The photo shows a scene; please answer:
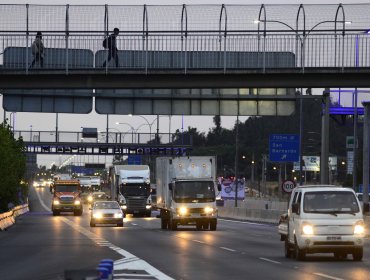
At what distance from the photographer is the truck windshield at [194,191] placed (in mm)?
51000

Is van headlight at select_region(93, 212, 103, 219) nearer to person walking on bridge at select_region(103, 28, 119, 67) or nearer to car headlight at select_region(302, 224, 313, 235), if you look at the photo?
person walking on bridge at select_region(103, 28, 119, 67)

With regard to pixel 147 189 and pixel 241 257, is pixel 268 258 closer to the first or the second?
pixel 241 257

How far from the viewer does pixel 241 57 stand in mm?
43562

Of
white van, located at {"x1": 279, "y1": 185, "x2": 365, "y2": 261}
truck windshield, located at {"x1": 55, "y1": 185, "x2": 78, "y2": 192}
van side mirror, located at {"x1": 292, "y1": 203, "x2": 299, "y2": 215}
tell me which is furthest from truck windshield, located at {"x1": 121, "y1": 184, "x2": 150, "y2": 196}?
white van, located at {"x1": 279, "y1": 185, "x2": 365, "y2": 261}

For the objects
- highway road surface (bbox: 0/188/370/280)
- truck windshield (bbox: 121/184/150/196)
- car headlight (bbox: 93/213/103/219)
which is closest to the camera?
highway road surface (bbox: 0/188/370/280)

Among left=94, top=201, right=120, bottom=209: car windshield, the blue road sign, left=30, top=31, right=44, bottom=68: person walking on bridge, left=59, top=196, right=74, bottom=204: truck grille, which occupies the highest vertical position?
left=30, top=31, right=44, bottom=68: person walking on bridge

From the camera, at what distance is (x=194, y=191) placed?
51094mm

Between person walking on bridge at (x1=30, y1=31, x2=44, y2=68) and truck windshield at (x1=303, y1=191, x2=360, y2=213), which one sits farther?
person walking on bridge at (x1=30, y1=31, x2=44, y2=68)

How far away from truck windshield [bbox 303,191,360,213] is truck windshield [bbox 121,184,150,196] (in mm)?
48635

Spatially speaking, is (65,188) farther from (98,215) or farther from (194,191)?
(194,191)

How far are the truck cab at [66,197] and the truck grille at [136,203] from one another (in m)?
9.17

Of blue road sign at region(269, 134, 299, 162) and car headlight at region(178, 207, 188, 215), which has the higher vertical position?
blue road sign at region(269, 134, 299, 162)

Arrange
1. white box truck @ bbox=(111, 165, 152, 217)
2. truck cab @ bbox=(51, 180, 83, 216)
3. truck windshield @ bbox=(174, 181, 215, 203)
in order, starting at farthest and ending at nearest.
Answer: truck cab @ bbox=(51, 180, 83, 216) → white box truck @ bbox=(111, 165, 152, 217) → truck windshield @ bbox=(174, 181, 215, 203)

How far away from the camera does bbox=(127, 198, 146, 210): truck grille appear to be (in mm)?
75831
